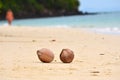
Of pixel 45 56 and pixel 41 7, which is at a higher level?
pixel 45 56

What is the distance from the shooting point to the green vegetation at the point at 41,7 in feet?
293

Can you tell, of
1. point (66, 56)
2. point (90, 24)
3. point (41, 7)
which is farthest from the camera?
point (41, 7)

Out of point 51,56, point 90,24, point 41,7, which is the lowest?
point 41,7

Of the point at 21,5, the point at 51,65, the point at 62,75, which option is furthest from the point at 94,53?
the point at 21,5

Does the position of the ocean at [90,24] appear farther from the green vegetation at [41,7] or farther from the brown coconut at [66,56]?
the green vegetation at [41,7]

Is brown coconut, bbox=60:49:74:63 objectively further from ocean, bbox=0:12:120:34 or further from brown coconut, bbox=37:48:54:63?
ocean, bbox=0:12:120:34

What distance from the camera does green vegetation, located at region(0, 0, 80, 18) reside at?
8926cm

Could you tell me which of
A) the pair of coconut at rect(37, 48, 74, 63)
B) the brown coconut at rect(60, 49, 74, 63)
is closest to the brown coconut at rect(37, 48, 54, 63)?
the pair of coconut at rect(37, 48, 74, 63)

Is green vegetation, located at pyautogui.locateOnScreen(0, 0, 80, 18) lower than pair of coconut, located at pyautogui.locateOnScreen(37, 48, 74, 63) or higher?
lower

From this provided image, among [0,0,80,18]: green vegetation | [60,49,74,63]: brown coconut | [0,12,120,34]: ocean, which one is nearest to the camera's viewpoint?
[60,49,74,63]: brown coconut

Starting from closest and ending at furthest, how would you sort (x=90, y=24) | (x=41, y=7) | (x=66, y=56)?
(x=66, y=56) → (x=90, y=24) → (x=41, y=7)

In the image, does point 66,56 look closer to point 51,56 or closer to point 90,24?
point 51,56

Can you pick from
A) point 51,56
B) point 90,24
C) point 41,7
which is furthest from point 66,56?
point 41,7

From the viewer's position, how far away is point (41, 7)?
319ft
